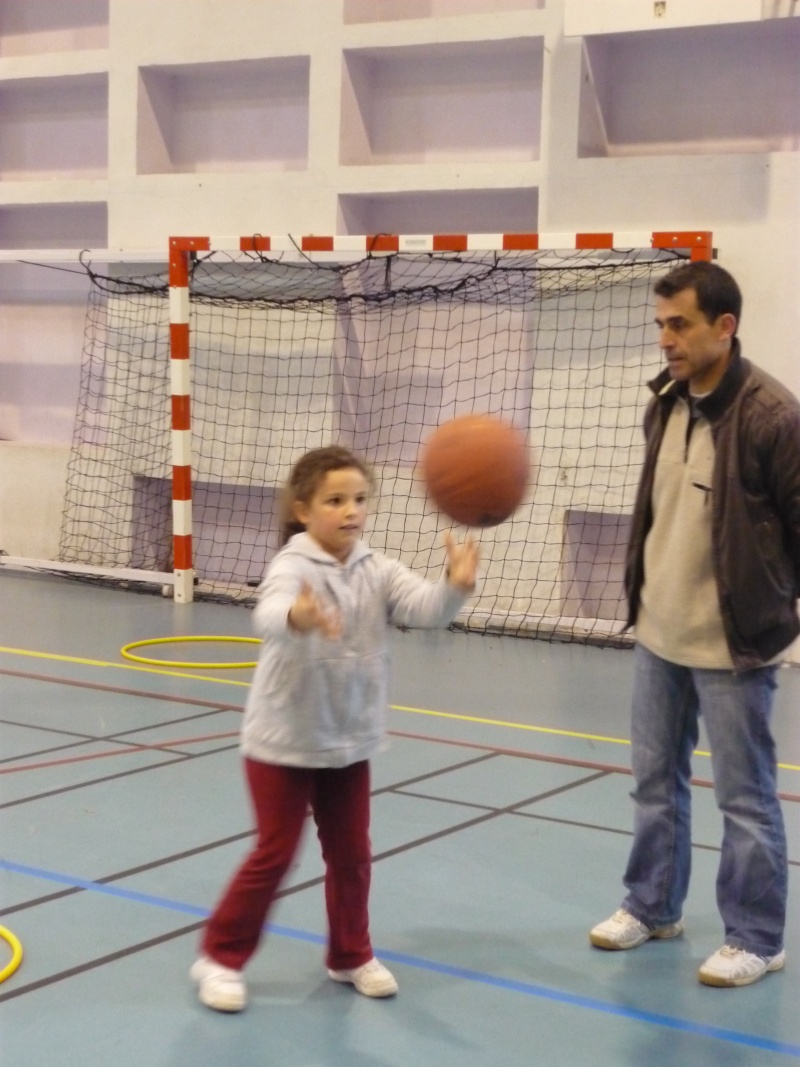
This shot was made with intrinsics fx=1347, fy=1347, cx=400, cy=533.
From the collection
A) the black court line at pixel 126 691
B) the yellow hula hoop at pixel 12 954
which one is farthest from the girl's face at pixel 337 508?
the black court line at pixel 126 691

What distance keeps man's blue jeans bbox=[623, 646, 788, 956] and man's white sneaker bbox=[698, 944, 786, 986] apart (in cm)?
2

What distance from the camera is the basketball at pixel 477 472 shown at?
3279mm

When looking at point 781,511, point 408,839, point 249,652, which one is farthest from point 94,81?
point 781,511

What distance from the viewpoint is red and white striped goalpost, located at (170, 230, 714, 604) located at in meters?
7.84

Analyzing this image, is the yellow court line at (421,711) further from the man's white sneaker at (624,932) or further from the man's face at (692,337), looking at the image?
the man's face at (692,337)

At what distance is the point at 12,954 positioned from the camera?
3312mm

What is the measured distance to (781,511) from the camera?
321cm

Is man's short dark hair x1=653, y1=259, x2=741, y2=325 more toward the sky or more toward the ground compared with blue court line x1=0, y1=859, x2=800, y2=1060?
more toward the sky

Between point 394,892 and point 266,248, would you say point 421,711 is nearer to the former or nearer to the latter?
point 394,892

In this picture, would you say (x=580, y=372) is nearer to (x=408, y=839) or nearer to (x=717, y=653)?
(x=408, y=839)

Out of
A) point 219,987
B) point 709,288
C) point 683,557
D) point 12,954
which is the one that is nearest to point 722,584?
point 683,557

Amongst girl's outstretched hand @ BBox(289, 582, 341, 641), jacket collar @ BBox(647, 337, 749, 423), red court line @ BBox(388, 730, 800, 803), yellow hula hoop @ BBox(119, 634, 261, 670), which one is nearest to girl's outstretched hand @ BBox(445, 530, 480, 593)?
girl's outstretched hand @ BBox(289, 582, 341, 641)

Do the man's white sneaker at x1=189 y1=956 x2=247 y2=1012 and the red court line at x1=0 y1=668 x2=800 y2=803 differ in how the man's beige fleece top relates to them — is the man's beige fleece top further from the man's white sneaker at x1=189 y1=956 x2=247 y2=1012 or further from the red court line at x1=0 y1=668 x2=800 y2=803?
the red court line at x1=0 y1=668 x2=800 y2=803

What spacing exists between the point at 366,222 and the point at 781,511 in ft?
22.8
